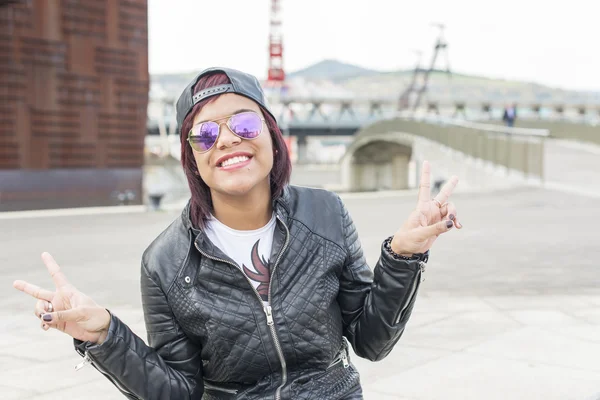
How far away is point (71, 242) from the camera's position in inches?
475

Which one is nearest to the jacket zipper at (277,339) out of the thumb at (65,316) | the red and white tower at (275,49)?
the thumb at (65,316)

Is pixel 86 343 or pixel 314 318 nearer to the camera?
pixel 86 343

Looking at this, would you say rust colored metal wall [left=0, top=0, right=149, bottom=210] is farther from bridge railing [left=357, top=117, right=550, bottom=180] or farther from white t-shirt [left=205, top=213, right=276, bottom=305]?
white t-shirt [left=205, top=213, right=276, bottom=305]

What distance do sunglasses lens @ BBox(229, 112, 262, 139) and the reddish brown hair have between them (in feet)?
0.26

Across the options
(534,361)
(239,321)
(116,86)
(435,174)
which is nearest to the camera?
(239,321)

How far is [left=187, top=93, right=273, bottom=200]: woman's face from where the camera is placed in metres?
2.59

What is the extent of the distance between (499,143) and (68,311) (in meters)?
22.9

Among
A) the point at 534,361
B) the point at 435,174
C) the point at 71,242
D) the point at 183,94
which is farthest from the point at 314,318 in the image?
the point at 435,174

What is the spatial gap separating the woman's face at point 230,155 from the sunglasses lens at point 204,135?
0.02 m

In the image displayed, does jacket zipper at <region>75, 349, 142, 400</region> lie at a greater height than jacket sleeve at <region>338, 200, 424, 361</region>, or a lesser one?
lesser

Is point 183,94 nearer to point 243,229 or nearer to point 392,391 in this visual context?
point 243,229

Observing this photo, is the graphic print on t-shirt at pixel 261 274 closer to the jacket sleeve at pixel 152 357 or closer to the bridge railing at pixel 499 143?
the jacket sleeve at pixel 152 357

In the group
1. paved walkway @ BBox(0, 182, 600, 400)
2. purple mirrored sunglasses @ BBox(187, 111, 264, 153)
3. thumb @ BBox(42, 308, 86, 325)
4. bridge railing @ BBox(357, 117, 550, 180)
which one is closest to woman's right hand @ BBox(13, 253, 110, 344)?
thumb @ BBox(42, 308, 86, 325)

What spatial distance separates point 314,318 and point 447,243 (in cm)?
908
